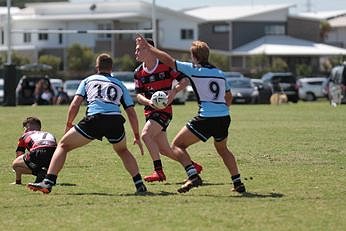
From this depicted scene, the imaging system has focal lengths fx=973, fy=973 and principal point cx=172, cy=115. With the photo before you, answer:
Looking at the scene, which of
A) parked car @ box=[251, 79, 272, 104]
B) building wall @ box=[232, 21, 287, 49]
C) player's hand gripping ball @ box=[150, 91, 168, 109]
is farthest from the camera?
building wall @ box=[232, 21, 287, 49]

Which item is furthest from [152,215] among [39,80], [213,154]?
[39,80]

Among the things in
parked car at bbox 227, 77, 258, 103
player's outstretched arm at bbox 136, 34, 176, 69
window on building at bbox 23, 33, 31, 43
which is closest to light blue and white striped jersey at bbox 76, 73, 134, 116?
player's outstretched arm at bbox 136, 34, 176, 69

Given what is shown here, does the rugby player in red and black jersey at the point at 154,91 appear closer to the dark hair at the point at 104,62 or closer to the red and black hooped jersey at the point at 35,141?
the dark hair at the point at 104,62

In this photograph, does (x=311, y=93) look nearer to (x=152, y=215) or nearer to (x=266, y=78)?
(x=266, y=78)

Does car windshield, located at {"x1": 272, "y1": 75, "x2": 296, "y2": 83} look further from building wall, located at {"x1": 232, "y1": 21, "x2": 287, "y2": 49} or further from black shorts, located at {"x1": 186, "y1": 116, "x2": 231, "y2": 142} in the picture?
black shorts, located at {"x1": 186, "y1": 116, "x2": 231, "y2": 142}

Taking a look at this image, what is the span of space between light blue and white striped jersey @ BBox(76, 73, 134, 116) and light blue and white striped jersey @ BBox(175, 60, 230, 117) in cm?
80

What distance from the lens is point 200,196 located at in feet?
37.6

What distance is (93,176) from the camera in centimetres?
1394

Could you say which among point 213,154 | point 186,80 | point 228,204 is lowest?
point 213,154

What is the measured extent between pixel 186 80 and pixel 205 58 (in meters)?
0.42

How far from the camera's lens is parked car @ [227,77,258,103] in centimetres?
4781

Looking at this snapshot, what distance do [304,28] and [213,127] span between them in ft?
278

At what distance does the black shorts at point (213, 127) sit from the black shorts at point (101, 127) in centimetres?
93

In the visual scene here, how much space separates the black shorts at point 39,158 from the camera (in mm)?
12555
